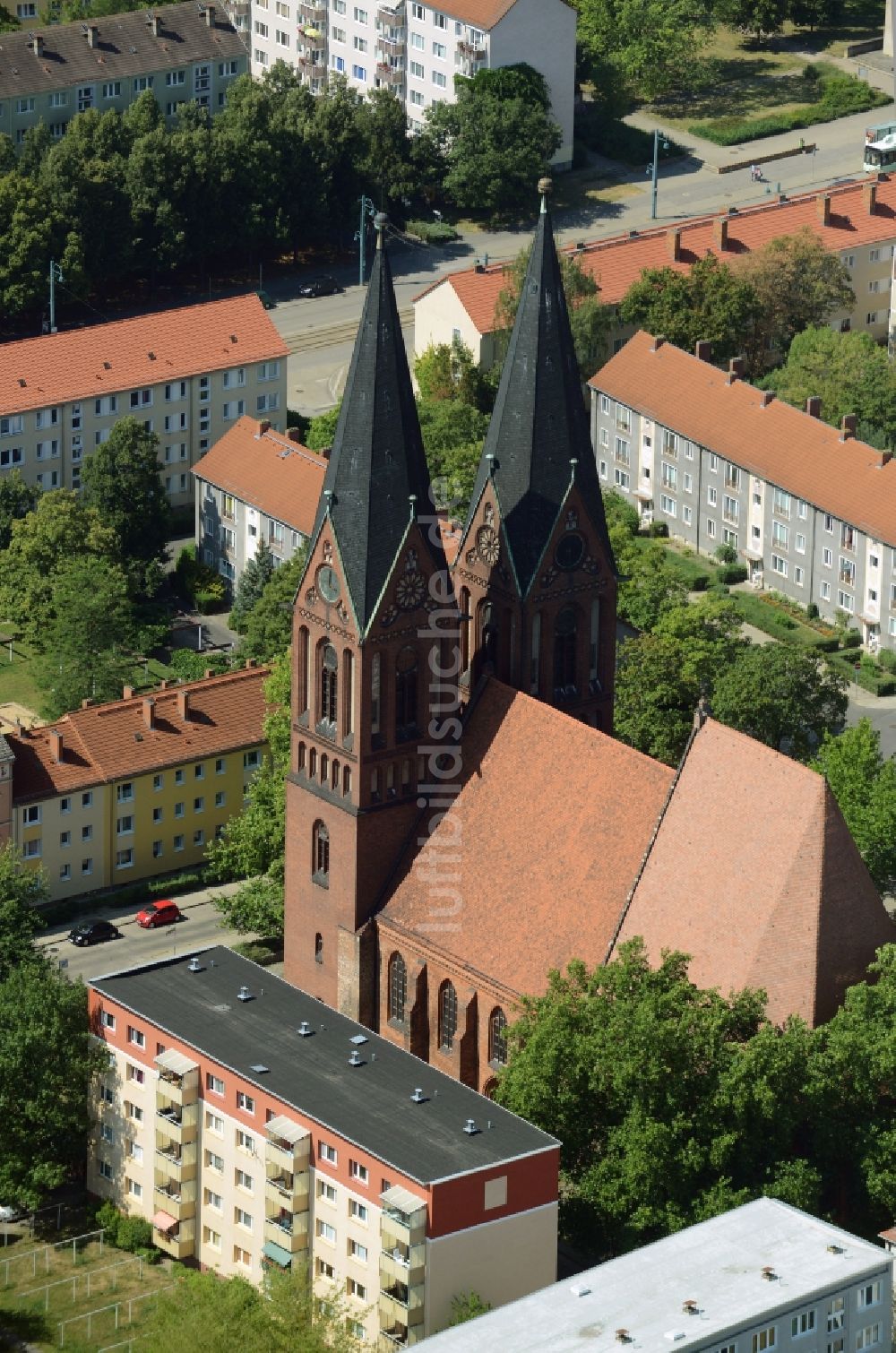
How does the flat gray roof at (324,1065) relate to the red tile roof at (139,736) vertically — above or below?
above

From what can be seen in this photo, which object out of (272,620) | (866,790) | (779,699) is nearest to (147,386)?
(272,620)

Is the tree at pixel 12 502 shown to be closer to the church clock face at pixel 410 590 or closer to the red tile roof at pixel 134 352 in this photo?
the red tile roof at pixel 134 352

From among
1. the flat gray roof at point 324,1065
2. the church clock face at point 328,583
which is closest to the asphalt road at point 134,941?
the flat gray roof at point 324,1065

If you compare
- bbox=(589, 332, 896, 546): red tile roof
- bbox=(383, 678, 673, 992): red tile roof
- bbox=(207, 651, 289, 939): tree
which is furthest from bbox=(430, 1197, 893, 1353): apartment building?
bbox=(589, 332, 896, 546): red tile roof

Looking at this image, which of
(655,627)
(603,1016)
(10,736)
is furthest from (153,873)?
(603,1016)

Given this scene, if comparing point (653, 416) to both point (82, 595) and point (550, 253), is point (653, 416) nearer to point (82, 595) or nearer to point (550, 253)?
point (82, 595)

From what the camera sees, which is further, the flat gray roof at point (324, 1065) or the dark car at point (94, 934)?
the dark car at point (94, 934)

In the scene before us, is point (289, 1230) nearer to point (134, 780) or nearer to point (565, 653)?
point (565, 653)
